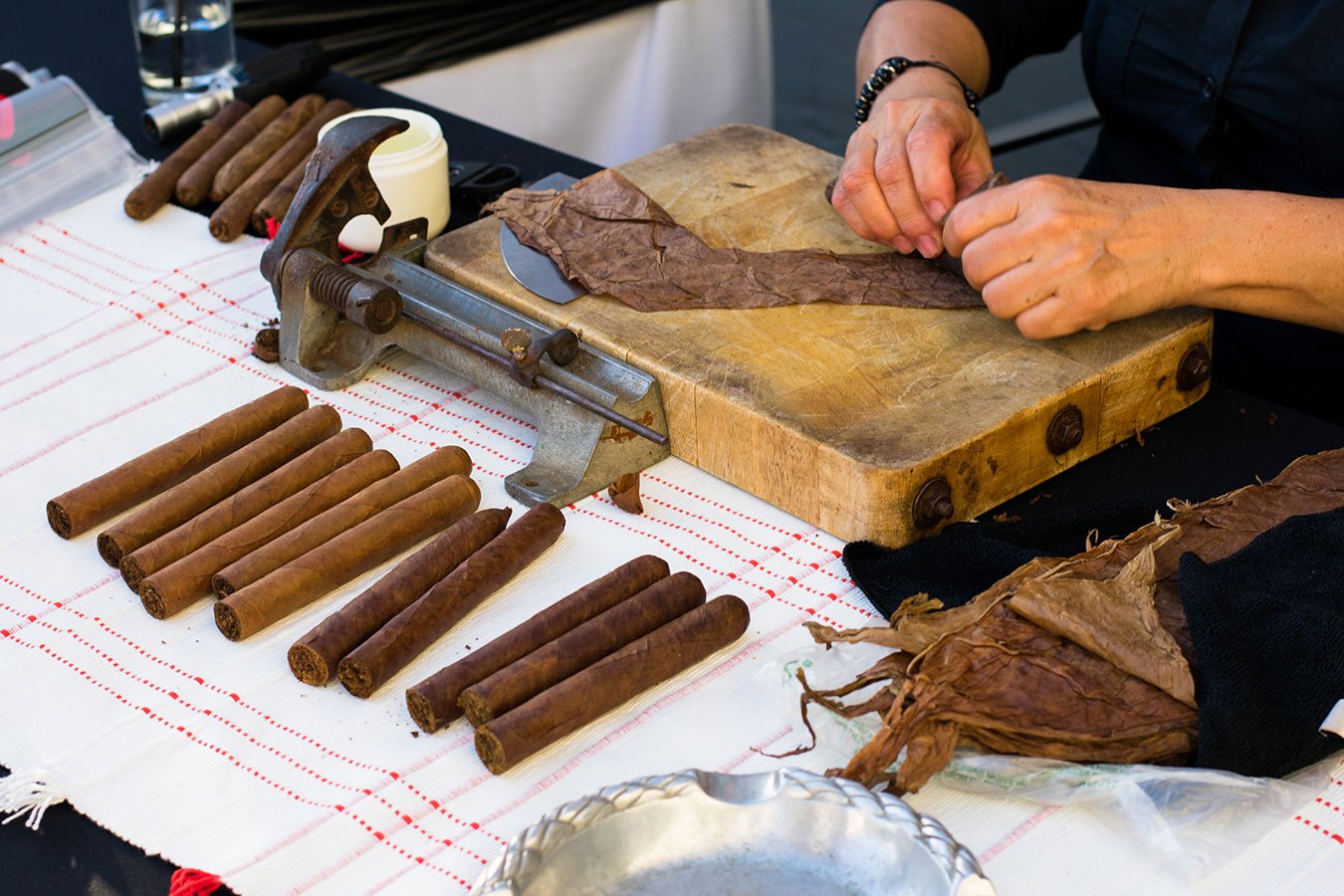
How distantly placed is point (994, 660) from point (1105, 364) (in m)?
0.56

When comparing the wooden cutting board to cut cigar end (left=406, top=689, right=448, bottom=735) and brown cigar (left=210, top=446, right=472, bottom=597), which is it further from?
cut cigar end (left=406, top=689, right=448, bottom=735)

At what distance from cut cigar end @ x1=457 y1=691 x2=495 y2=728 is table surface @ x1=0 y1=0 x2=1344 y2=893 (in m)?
0.28

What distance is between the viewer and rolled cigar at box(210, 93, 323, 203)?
2342mm

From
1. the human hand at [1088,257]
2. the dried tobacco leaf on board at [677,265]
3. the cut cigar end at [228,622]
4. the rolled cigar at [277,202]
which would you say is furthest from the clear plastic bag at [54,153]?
the human hand at [1088,257]

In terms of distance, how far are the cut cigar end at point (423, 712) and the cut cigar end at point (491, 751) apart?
0.19ft

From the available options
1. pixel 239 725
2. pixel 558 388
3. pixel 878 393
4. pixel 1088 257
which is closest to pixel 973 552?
pixel 878 393

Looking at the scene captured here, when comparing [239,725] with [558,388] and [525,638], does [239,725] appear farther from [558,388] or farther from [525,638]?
[558,388]

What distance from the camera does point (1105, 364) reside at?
5.51 ft

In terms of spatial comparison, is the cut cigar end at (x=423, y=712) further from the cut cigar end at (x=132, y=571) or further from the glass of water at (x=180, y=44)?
the glass of water at (x=180, y=44)

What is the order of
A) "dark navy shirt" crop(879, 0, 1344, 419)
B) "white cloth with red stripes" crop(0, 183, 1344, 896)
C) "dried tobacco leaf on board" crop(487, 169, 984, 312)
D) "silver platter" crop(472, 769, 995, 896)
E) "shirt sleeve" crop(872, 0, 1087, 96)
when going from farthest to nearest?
"shirt sleeve" crop(872, 0, 1087, 96) < "dark navy shirt" crop(879, 0, 1344, 419) < "dried tobacco leaf on board" crop(487, 169, 984, 312) < "white cloth with red stripes" crop(0, 183, 1344, 896) < "silver platter" crop(472, 769, 995, 896)

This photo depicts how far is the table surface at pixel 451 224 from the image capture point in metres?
1.21

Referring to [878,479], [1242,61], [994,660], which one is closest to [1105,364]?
[878,479]

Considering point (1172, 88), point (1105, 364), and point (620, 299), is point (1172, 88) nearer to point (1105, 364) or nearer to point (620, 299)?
point (1105, 364)

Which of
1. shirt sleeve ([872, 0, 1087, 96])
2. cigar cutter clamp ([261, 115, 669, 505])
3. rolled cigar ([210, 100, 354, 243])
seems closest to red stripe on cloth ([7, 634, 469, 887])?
cigar cutter clamp ([261, 115, 669, 505])
